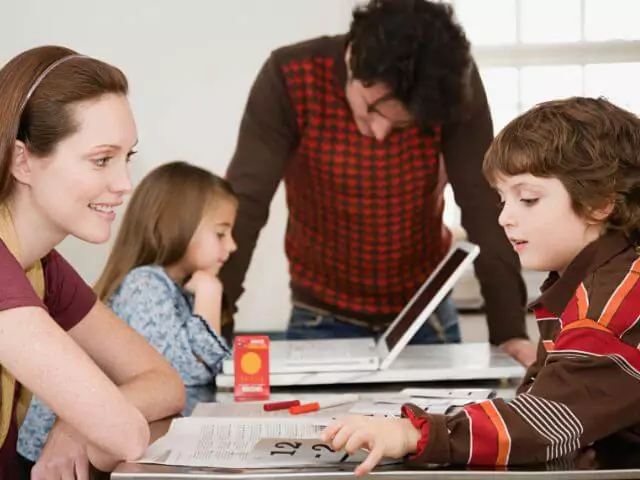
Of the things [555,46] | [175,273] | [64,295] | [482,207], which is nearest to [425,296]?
[482,207]

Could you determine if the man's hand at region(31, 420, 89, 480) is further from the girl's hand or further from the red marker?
the girl's hand

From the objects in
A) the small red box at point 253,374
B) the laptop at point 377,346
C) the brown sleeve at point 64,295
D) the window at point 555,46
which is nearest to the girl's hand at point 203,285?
the laptop at point 377,346

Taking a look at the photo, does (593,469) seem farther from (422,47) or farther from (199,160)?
(199,160)

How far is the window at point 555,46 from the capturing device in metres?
3.63

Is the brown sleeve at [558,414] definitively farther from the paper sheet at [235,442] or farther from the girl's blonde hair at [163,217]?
the girl's blonde hair at [163,217]

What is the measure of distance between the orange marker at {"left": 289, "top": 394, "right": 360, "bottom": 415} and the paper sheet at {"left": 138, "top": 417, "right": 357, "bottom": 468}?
8cm

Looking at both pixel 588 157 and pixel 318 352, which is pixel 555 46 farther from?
pixel 588 157

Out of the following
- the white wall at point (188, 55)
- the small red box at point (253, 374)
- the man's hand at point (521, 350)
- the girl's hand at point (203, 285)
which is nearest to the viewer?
the small red box at point (253, 374)

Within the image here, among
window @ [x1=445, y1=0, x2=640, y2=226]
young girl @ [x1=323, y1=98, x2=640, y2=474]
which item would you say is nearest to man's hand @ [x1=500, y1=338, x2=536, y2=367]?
young girl @ [x1=323, y1=98, x2=640, y2=474]

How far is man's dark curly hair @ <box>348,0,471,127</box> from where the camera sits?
6.02 feet

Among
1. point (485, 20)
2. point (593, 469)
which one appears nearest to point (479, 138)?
point (593, 469)

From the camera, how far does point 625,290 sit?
121 centimetres

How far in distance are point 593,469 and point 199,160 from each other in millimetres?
2725

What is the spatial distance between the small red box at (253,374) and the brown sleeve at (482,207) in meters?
0.63
